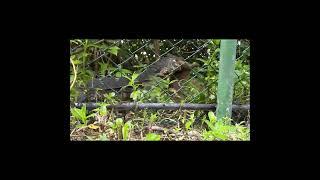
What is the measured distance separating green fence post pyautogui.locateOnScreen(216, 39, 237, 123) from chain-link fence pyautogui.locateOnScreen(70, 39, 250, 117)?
0.12m

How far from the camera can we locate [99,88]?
1.84 metres

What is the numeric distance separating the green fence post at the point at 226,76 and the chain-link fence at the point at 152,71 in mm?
119

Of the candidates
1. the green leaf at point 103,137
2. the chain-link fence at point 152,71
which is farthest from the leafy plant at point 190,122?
the green leaf at point 103,137

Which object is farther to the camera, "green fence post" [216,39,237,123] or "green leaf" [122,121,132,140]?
"green fence post" [216,39,237,123]

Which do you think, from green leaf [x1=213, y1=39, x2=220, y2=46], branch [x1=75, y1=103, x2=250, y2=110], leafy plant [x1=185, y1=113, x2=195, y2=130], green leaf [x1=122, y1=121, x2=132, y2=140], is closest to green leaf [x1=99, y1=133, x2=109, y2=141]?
green leaf [x1=122, y1=121, x2=132, y2=140]

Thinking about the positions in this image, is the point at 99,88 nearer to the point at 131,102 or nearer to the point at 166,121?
the point at 131,102

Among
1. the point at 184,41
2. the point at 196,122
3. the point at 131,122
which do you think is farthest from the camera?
the point at 184,41

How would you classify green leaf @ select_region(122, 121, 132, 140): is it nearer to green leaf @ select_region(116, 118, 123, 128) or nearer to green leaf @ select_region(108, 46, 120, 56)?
green leaf @ select_region(116, 118, 123, 128)

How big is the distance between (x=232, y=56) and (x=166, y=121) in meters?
0.35

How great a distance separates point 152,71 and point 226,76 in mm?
381

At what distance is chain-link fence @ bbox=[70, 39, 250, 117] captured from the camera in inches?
71.9

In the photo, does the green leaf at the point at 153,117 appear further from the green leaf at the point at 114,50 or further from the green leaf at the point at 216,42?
the green leaf at the point at 216,42

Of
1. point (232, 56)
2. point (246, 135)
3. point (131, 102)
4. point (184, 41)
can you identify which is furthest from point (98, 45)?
point (246, 135)

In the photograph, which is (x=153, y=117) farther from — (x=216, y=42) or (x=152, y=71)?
(x=216, y=42)
